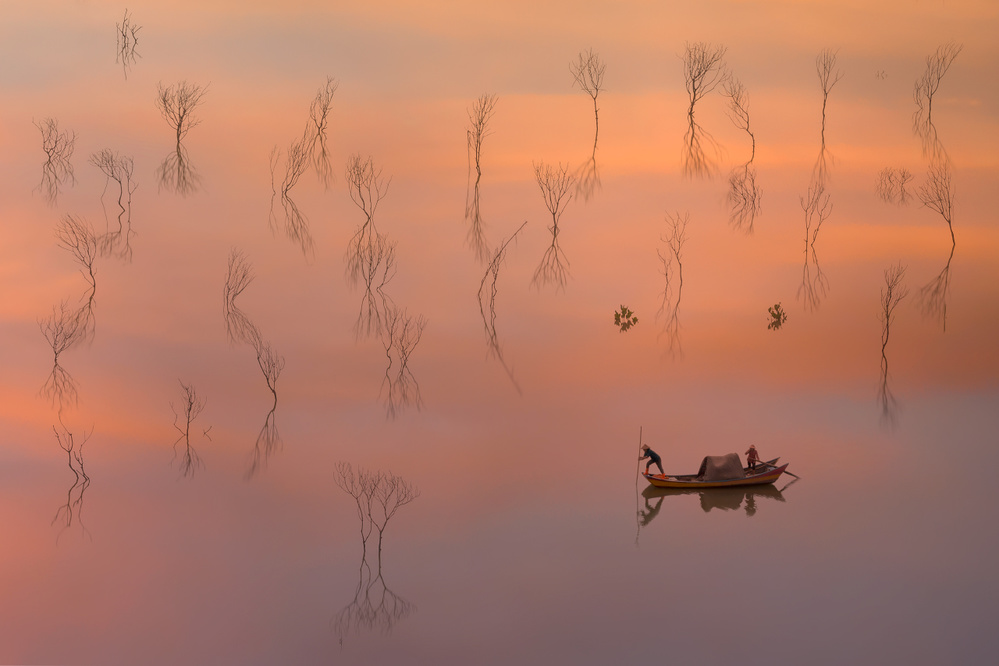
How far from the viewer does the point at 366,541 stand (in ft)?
22.1

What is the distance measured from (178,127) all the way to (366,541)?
9.50 feet

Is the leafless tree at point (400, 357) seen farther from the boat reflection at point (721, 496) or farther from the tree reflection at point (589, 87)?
the boat reflection at point (721, 496)

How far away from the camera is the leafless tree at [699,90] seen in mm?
7414

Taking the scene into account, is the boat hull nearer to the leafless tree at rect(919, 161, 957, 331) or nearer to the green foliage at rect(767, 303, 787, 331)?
the green foliage at rect(767, 303, 787, 331)

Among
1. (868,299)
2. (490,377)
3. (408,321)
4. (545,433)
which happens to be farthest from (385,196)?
(868,299)

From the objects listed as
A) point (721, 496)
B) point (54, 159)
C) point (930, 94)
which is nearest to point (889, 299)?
point (930, 94)

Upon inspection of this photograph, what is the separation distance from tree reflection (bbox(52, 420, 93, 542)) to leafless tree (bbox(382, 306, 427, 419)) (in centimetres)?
184

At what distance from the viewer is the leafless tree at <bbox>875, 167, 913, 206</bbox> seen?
7.61 metres

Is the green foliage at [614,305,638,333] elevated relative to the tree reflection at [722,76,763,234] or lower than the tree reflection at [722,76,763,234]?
lower

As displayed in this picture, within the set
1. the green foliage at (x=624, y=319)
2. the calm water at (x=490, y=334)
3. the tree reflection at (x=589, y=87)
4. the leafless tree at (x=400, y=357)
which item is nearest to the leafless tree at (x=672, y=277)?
the calm water at (x=490, y=334)

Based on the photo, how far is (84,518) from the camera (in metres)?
6.82

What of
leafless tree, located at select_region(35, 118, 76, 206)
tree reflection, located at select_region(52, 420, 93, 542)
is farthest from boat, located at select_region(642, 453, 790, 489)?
leafless tree, located at select_region(35, 118, 76, 206)

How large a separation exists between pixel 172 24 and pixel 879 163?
470cm

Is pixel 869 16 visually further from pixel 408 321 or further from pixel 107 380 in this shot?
pixel 107 380
